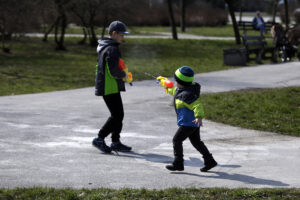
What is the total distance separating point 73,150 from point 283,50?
1361 centimetres

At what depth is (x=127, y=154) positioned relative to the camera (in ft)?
22.6

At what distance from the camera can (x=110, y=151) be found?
691 cm

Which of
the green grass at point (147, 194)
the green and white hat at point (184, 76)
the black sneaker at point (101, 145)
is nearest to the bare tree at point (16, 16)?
the black sneaker at point (101, 145)

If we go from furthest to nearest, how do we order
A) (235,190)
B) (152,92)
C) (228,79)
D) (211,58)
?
1. (211,58)
2. (228,79)
3. (152,92)
4. (235,190)

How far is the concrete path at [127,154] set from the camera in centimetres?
566

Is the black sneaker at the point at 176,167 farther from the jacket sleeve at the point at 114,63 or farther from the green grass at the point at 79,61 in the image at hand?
the green grass at the point at 79,61

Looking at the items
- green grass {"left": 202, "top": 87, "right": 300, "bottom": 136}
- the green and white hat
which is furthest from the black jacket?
green grass {"left": 202, "top": 87, "right": 300, "bottom": 136}

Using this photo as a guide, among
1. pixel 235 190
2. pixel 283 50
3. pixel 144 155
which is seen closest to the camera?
pixel 235 190

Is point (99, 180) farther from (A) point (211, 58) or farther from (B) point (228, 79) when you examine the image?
(A) point (211, 58)

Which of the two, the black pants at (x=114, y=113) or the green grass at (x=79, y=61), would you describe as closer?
the black pants at (x=114, y=113)

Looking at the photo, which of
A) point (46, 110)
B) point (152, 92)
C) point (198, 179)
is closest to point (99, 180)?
point (198, 179)

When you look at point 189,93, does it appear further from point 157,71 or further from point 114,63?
point 157,71

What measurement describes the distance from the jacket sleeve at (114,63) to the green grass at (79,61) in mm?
6742

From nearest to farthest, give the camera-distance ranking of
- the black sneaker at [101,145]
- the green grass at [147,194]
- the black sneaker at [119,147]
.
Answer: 1. the green grass at [147,194]
2. the black sneaker at [101,145]
3. the black sneaker at [119,147]
